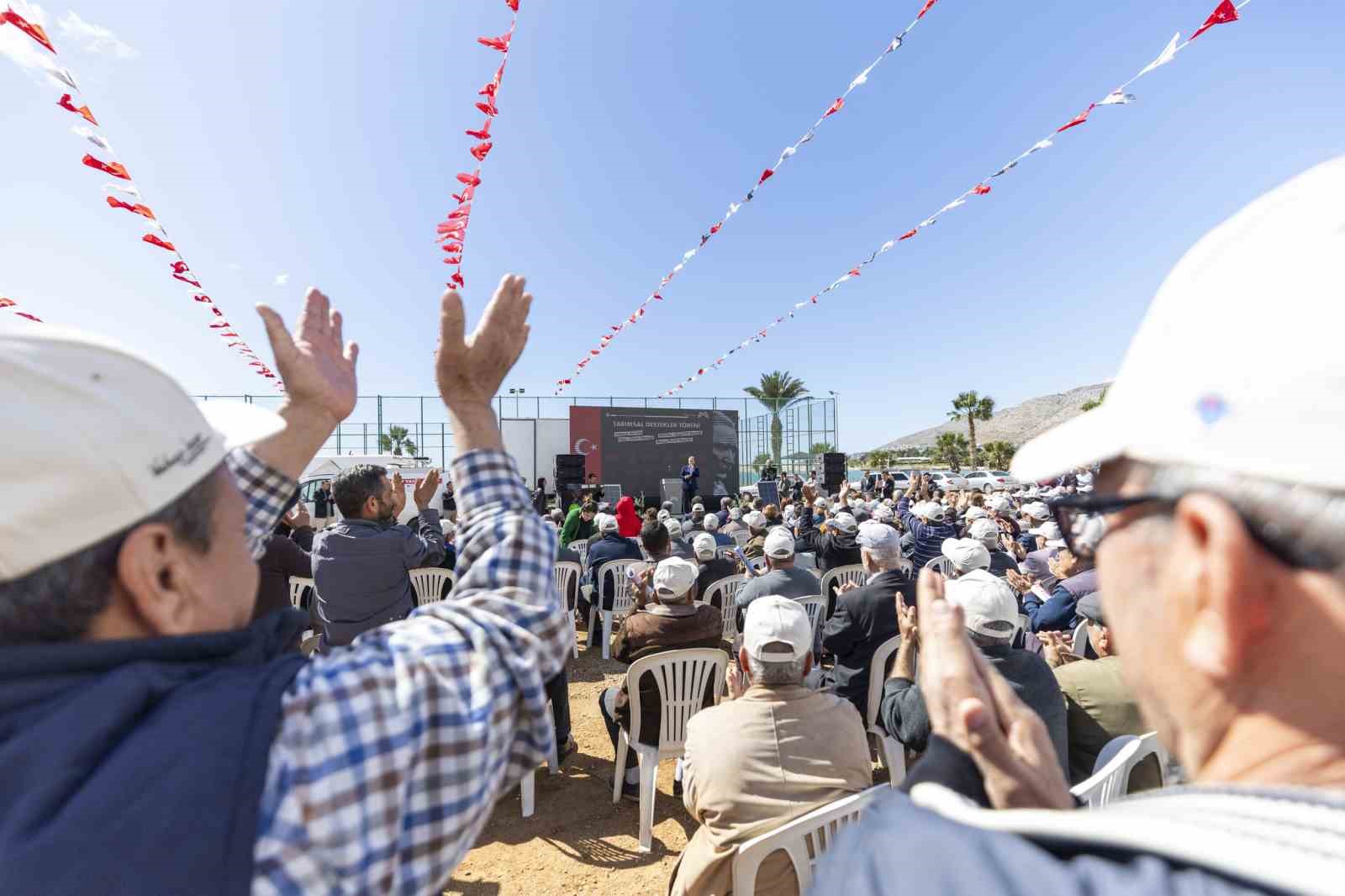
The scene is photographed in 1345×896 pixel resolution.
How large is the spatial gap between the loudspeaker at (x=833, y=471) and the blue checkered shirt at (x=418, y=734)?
72.2 ft

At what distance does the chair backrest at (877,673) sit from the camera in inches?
149

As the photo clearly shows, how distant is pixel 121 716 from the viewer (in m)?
0.68

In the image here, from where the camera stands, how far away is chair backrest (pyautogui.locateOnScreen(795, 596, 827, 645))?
490 centimetres

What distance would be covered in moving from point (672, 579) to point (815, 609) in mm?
1769

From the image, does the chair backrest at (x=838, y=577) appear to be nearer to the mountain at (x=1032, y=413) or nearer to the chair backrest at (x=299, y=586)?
the chair backrest at (x=299, y=586)

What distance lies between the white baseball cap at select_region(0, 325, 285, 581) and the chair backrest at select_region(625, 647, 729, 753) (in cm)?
302

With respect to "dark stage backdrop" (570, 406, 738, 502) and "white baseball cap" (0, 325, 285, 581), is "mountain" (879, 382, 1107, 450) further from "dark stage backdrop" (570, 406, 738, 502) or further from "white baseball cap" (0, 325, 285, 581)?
"white baseball cap" (0, 325, 285, 581)

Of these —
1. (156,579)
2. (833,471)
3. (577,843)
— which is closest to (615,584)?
(577,843)

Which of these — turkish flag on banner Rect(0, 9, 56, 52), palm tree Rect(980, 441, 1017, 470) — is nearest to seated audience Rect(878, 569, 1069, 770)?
turkish flag on banner Rect(0, 9, 56, 52)

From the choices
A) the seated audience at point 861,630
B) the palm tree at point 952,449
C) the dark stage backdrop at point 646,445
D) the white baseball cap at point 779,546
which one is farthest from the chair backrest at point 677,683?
the palm tree at point 952,449

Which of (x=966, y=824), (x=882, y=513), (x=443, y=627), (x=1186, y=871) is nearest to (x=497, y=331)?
(x=443, y=627)

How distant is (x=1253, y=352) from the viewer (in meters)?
0.62

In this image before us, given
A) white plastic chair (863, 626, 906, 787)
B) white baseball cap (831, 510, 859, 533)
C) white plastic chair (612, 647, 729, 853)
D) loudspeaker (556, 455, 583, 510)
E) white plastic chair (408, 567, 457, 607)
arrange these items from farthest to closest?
1. loudspeaker (556, 455, 583, 510)
2. white baseball cap (831, 510, 859, 533)
3. white plastic chair (408, 567, 457, 607)
4. white plastic chair (863, 626, 906, 787)
5. white plastic chair (612, 647, 729, 853)

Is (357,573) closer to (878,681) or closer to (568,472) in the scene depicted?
(878,681)
